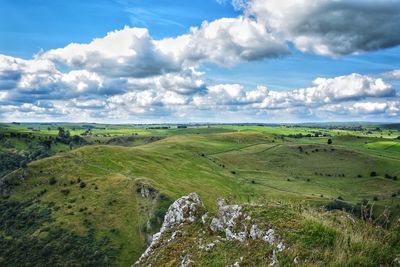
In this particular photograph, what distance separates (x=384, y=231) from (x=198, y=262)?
28.0 ft

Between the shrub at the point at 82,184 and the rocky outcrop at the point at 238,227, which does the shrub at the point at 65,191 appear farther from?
the rocky outcrop at the point at 238,227

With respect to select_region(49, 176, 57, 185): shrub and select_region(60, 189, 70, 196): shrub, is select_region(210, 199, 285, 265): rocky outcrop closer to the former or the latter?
select_region(60, 189, 70, 196): shrub

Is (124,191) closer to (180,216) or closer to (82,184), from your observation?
(82,184)

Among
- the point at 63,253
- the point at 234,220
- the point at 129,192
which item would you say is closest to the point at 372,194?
the point at 129,192

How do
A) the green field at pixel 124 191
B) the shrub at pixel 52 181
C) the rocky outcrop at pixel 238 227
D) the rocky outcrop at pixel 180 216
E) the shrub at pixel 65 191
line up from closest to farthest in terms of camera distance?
the rocky outcrop at pixel 238 227 < the rocky outcrop at pixel 180 216 < the green field at pixel 124 191 < the shrub at pixel 65 191 < the shrub at pixel 52 181

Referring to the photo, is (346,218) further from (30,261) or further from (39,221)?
(39,221)

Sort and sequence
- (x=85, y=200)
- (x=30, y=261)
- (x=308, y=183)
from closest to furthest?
1. (x=30, y=261)
2. (x=85, y=200)
3. (x=308, y=183)

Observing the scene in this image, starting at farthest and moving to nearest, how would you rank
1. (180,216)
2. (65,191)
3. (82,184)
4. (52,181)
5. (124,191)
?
(52,181)
(82,184)
(65,191)
(124,191)
(180,216)

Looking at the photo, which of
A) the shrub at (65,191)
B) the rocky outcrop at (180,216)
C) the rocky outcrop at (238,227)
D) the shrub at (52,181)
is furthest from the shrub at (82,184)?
the rocky outcrop at (238,227)

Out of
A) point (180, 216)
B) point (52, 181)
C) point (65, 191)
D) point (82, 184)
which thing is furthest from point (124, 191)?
point (180, 216)

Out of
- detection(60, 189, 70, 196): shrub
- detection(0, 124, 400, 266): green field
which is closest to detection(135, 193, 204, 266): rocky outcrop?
detection(0, 124, 400, 266): green field

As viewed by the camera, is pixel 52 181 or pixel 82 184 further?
pixel 52 181

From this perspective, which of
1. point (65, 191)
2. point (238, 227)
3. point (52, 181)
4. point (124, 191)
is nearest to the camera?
point (238, 227)

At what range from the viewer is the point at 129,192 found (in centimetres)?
13538
